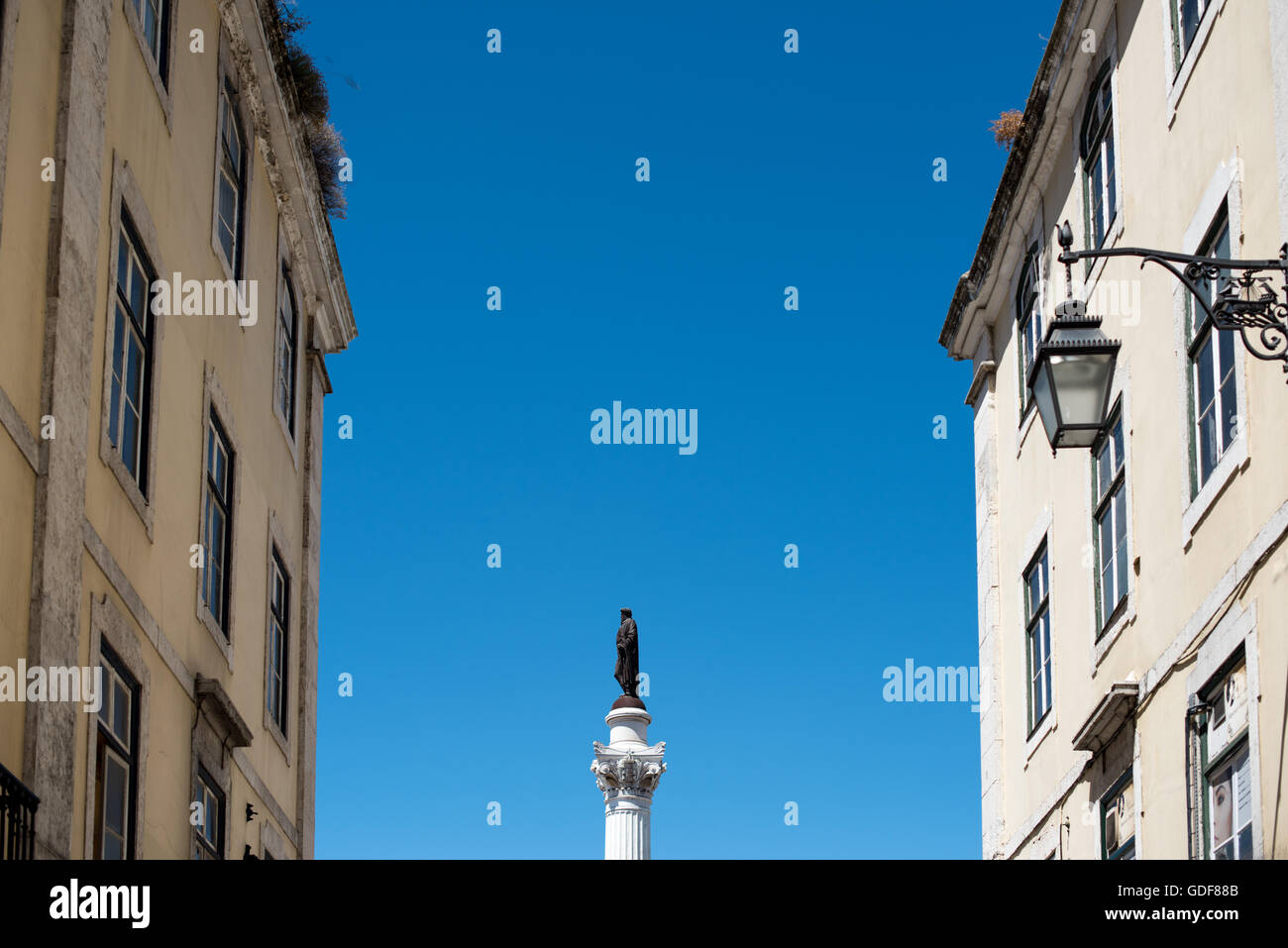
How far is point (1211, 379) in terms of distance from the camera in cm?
1362

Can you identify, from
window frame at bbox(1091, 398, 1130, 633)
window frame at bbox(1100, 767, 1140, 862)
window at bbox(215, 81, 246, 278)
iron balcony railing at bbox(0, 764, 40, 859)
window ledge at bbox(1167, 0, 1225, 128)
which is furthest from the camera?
window at bbox(215, 81, 246, 278)

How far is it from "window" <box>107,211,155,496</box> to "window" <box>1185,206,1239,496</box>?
23.9 feet

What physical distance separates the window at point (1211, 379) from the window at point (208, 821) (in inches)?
320

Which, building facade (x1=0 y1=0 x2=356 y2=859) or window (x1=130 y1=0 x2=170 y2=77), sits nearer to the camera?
building facade (x1=0 y1=0 x2=356 y2=859)

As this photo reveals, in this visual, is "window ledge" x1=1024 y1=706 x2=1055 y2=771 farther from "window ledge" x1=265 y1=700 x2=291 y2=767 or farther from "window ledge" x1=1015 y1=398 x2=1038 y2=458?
"window ledge" x1=265 y1=700 x2=291 y2=767

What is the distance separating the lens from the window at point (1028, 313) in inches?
770

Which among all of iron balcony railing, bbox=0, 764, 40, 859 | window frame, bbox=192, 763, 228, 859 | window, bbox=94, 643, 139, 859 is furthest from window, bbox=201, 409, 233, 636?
iron balcony railing, bbox=0, 764, 40, 859

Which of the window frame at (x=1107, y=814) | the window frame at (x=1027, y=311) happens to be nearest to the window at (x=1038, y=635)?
the window frame at (x=1027, y=311)

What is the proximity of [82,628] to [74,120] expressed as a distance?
3.15m

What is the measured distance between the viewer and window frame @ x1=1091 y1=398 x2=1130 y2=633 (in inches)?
627

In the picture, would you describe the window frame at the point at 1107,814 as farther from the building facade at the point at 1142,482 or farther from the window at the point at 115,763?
the window at the point at 115,763

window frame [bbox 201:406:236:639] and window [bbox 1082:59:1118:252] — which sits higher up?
window [bbox 1082:59:1118:252]

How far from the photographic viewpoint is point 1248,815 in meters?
12.6
